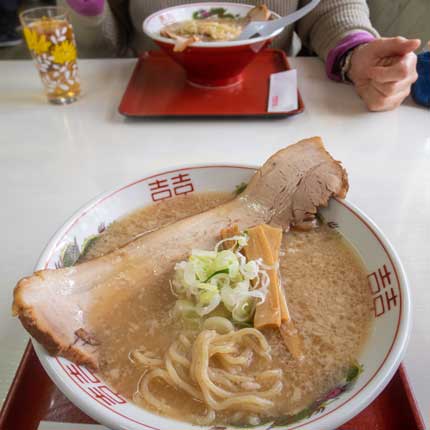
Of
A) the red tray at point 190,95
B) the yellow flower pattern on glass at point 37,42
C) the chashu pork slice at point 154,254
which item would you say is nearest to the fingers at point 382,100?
the red tray at point 190,95

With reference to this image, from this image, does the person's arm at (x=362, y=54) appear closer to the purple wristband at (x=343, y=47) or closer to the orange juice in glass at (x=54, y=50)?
the purple wristband at (x=343, y=47)

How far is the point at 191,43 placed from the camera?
1.35m

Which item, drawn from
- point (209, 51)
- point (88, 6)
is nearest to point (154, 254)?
point (209, 51)

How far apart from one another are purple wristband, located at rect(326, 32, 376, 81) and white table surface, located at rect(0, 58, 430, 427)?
0.12ft

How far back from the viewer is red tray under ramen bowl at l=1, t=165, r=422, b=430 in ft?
1.72

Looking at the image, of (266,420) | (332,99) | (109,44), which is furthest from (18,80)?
A: (266,420)

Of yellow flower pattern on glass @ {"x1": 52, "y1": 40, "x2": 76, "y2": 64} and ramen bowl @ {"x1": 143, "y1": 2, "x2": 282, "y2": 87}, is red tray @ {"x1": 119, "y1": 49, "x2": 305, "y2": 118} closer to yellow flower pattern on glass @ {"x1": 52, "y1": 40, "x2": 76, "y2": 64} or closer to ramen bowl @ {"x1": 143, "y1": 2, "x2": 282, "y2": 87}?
ramen bowl @ {"x1": 143, "y1": 2, "x2": 282, "y2": 87}

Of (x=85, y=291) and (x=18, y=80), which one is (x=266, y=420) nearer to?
(x=85, y=291)

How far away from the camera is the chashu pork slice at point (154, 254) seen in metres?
0.63

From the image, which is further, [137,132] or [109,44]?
[109,44]

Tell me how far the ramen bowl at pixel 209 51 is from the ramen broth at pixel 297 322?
29.6 inches

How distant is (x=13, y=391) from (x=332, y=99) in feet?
4.37

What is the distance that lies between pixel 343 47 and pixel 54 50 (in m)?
1.06

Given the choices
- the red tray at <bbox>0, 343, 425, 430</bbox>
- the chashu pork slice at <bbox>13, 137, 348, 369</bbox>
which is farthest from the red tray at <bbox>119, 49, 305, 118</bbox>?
the red tray at <bbox>0, 343, 425, 430</bbox>
